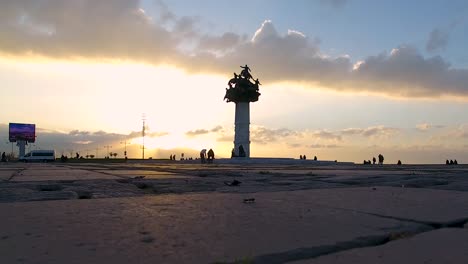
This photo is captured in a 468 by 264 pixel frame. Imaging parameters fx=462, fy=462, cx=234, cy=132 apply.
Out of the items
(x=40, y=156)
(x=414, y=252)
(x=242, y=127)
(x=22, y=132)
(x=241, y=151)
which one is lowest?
(x=414, y=252)

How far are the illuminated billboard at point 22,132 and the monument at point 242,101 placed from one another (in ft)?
188

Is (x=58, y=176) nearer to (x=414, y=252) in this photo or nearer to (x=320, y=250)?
(x=320, y=250)

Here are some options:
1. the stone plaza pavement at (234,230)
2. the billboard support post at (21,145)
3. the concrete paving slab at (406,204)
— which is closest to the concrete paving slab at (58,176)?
the stone plaza pavement at (234,230)

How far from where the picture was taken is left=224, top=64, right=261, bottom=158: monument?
2487 inches

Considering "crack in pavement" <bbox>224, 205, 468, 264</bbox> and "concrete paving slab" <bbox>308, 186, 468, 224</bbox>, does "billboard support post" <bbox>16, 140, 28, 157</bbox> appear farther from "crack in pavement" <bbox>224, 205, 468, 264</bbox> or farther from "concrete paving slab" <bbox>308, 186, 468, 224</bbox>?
"crack in pavement" <bbox>224, 205, 468, 264</bbox>

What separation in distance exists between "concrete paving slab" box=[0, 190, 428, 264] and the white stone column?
57.7 metres

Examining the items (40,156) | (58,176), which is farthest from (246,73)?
(58,176)

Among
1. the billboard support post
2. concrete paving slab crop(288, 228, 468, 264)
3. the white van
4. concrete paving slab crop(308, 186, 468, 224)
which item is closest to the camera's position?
concrete paving slab crop(288, 228, 468, 264)

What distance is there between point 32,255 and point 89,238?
0.52 m

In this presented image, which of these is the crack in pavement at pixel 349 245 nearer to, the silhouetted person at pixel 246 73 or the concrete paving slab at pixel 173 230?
the concrete paving slab at pixel 173 230

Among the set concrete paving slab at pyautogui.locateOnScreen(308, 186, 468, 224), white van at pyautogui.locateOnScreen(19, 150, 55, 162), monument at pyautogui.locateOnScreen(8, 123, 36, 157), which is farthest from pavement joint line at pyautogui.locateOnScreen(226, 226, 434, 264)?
monument at pyautogui.locateOnScreen(8, 123, 36, 157)

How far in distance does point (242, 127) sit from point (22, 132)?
62.0 meters

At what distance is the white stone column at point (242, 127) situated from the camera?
63094mm

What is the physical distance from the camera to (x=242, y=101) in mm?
65250
